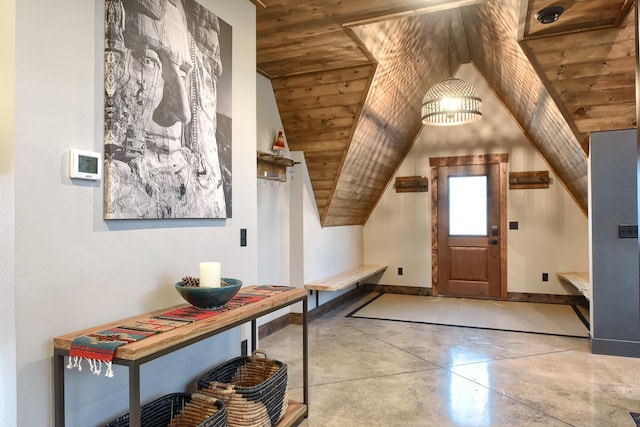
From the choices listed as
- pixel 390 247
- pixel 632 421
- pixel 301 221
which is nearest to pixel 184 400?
pixel 632 421

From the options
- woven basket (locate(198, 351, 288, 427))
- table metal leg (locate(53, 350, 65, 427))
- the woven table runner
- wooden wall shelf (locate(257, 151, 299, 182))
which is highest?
wooden wall shelf (locate(257, 151, 299, 182))

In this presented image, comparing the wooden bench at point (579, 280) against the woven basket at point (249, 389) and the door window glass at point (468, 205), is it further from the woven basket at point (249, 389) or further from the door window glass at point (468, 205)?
the woven basket at point (249, 389)

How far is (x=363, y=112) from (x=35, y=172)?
3.21 metres

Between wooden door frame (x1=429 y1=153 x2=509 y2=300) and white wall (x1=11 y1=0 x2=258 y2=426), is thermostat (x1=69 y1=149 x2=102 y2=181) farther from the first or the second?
wooden door frame (x1=429 y1=153 x2=509 y2=300)

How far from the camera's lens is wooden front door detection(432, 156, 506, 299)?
6098 mm

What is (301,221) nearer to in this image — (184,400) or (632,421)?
(184,400)

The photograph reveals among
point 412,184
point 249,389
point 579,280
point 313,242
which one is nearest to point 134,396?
point 249,389

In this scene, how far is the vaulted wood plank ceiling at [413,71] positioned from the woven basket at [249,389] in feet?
7.52

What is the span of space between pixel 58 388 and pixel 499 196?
19.4 ft

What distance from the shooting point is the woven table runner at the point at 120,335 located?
4.36 ft

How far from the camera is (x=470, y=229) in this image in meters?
6.26

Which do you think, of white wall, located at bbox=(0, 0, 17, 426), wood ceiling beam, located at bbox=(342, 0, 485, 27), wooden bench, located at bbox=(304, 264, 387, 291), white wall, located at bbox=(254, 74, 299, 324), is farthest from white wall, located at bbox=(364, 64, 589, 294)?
white wall, located at bbox=(0, 0, 17, 426)

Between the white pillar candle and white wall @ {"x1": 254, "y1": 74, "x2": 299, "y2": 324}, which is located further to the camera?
white wall @ {"x1": 254, "y1": 74, "x2": 299, "y2": 324}

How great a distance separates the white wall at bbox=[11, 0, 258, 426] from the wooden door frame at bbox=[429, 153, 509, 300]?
505 centimetres
